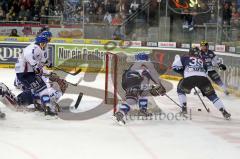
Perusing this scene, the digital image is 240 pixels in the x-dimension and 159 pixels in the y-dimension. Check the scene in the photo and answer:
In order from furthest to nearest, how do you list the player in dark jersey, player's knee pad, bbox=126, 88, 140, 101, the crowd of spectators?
the crowd of spectators, the player in dark jersey, player's knee pad, bbox=126, 88, 140, 101

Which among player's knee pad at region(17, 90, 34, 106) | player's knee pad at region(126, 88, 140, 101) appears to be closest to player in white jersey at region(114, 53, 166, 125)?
player's knee pad at region(126, 88, 140, 101)

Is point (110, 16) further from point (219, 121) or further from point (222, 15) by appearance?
point (219, 121)

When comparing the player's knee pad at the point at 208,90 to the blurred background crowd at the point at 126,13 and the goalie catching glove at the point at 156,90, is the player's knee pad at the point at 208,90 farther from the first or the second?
the blurred background crowd at the point at 126,13

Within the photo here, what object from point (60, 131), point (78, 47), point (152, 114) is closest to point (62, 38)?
point (78, 47)

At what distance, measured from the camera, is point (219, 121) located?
8773mm

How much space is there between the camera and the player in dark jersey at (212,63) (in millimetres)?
11077

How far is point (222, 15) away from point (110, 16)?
3991 mm

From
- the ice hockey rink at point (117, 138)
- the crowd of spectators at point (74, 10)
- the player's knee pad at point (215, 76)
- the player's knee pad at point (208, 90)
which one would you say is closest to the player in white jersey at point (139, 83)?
the ice hockey rink at point (117, 138)

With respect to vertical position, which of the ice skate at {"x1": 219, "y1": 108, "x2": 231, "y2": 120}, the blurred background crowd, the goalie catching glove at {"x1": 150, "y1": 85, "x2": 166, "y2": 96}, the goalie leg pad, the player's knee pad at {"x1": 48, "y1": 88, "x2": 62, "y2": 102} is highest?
the blurred background crowd

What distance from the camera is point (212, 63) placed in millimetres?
11477

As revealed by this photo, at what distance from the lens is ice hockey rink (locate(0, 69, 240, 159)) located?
630 centimetres

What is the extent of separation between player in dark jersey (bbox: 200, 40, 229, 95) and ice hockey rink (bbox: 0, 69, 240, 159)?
1.90 m

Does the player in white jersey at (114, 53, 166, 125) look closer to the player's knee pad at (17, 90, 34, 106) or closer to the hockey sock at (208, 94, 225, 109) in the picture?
the hockey sock at (208, 94, 225, 109)

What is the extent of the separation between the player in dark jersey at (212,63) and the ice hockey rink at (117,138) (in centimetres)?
190
